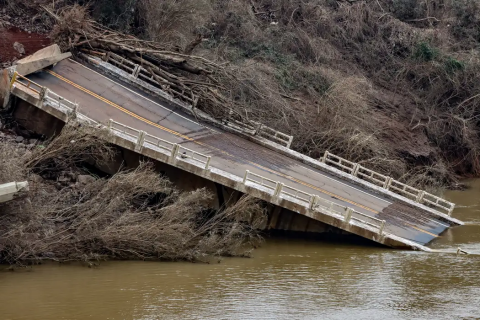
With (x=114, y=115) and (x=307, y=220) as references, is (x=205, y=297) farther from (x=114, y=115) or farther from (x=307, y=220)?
(x=114, y=115)

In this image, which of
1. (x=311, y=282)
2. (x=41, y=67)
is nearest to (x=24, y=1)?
(x=41, y=67)

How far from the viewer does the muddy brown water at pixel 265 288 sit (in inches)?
696

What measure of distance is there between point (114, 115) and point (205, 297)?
11.2 m

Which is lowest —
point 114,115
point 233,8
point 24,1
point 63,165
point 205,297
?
point 205,297

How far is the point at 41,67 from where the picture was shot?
29672 millimetres

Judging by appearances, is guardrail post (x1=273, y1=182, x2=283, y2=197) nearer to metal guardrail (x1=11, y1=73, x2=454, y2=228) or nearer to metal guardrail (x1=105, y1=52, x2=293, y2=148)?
metal guardrail (x1=11, y1=73, x2=454, y2=228)

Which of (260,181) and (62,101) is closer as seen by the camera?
(260,181)

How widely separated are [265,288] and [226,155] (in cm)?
842

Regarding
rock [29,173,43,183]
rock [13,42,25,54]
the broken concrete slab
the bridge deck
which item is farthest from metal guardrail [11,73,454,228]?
rock [13,42,25,54]

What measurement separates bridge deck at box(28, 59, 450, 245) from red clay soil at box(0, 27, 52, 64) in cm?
231

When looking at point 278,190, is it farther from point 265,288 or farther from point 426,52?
point 426,52

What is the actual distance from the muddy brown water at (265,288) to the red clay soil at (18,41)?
14.2 meters

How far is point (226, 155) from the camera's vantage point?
27.2m

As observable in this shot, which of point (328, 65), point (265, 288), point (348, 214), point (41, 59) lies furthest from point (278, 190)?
point (328, 65)
